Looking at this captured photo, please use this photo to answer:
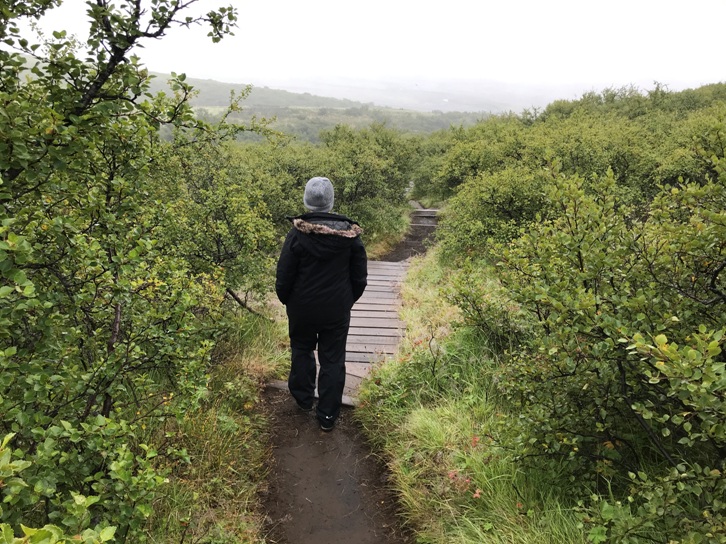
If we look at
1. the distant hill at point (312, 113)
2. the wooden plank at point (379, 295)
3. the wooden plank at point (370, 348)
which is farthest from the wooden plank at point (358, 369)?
the distant hill at point (312, 113)

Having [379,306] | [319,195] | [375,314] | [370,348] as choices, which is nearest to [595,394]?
[319,195]

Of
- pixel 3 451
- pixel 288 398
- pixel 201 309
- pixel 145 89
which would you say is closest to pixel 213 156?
pixel 201 309

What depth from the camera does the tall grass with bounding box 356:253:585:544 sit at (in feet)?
9.37

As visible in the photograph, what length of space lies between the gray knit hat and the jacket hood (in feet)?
0.41

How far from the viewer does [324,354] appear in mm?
4309

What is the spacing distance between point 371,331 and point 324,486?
3.07m

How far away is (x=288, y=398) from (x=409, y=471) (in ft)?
5.83

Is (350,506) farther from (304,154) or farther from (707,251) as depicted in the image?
(304,154)

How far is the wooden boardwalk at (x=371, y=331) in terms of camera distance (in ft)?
17.8

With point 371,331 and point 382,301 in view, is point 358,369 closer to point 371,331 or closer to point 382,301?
point 371,331

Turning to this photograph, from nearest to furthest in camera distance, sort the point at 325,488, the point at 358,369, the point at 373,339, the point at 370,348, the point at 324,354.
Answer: the point at 325,488 → the point at 324,354 → the point at 358,369 → the point at 370,348 → the point at 373,339

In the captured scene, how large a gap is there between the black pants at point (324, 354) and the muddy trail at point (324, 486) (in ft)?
0.98

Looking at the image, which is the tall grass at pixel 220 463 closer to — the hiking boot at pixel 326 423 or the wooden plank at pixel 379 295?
the hiking boot at pixel 326 423

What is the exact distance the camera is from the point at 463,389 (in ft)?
14.4
